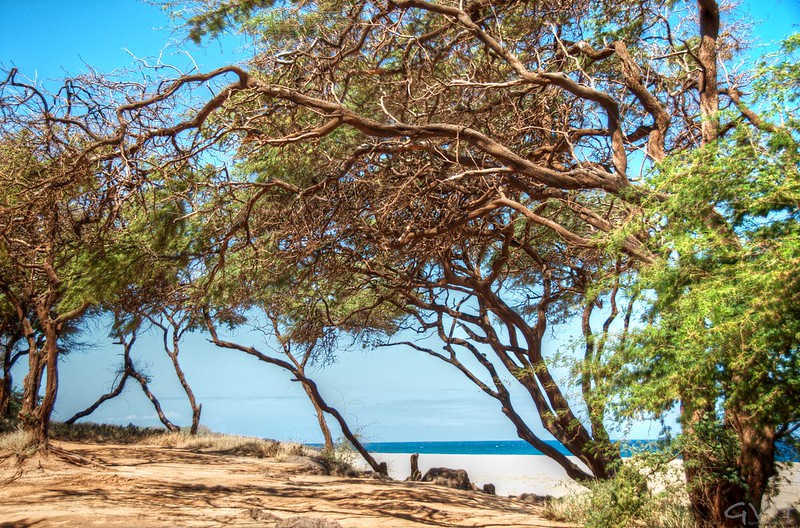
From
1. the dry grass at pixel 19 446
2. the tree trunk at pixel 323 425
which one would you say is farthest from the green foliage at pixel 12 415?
the tree trunk at pixel 323 425

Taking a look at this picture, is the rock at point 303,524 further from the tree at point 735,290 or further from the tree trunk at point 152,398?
the tree trunk at point 152,398

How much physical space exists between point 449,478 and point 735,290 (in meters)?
10.6

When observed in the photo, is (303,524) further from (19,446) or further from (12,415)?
(12,415)

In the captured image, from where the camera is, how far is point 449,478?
13977mm

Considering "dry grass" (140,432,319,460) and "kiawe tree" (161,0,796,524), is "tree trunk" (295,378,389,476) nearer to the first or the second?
"dry grass" (140,432,319,460)

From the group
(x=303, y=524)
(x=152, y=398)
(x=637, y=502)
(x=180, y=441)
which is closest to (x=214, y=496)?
(x=303, y=524)

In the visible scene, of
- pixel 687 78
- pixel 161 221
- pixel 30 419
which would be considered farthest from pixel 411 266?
pixel 30 419

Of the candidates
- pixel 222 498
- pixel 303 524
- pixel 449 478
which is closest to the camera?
pixel 303 524

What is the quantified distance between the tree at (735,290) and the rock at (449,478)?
8.35 meters

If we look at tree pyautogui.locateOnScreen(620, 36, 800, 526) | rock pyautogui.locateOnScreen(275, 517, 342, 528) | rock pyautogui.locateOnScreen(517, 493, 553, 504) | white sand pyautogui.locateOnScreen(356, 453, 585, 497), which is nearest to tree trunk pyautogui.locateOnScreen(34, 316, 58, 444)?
rock pyautogui.locateOnScreen(275, 517, 342, 528)

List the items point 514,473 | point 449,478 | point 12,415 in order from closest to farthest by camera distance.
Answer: point 449,478
point 12,415
point 514,473

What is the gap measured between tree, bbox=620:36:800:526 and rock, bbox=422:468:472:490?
835 cm

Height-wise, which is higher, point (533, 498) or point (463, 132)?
point (463, 132)

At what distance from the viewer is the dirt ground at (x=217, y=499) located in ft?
23.3
